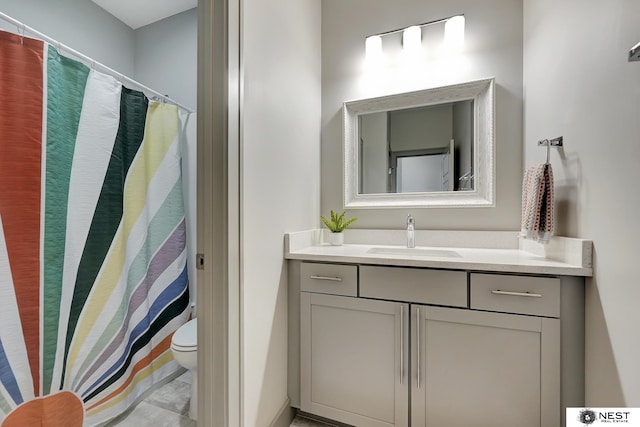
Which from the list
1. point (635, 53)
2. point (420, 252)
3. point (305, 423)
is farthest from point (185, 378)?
point (635, 53)

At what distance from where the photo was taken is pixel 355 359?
127 centimetres

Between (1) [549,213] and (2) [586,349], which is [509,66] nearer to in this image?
(1) [549,213]

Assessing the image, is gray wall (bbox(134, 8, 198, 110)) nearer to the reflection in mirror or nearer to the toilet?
the reflection in mirror

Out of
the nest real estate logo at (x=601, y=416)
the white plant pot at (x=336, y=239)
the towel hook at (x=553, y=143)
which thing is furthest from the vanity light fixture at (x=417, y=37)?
the nest real estate logo at (x=601, y=416)

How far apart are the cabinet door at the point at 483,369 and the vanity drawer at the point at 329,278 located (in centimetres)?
31

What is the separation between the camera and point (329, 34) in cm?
191

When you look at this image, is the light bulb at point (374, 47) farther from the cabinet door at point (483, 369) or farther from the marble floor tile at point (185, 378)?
the marble floor tile at point (185, 378)

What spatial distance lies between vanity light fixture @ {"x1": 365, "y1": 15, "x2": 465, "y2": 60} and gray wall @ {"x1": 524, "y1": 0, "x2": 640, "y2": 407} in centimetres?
46

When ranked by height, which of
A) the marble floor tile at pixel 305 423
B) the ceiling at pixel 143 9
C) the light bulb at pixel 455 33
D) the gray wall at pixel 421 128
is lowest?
the marble floor tile at pixel 305 423

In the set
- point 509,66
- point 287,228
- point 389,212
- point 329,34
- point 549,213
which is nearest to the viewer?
point 549,213

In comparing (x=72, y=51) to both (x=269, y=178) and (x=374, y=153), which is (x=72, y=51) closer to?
(x=269, y=178)

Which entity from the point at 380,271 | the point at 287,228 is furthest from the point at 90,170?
the point at 380,271

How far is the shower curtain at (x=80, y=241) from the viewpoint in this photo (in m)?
1.13

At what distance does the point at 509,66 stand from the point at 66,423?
9.86 feet
